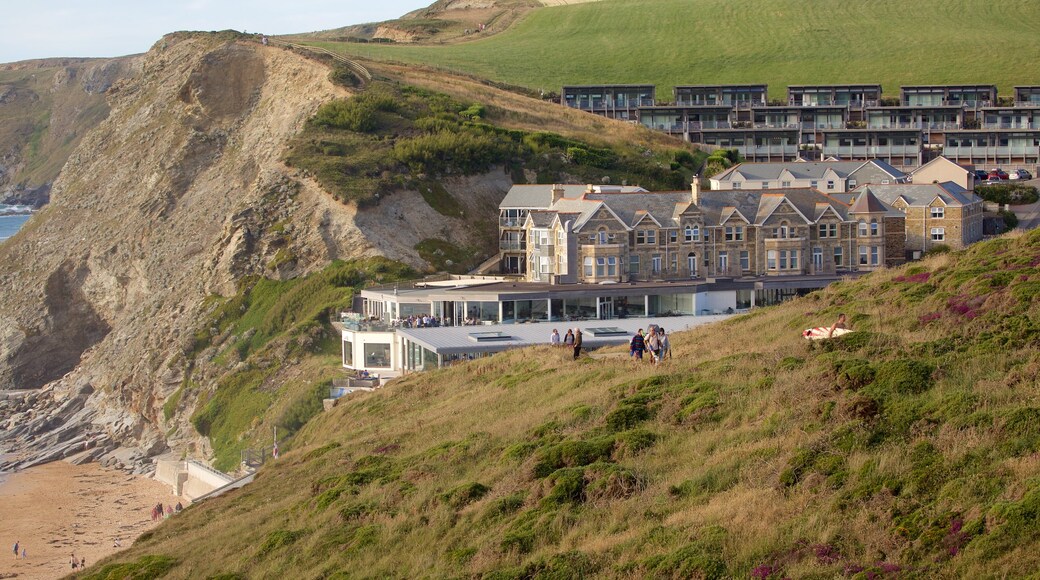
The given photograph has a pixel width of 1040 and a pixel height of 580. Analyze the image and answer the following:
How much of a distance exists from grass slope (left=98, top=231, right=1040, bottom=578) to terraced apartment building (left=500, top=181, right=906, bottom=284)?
28.8 metres

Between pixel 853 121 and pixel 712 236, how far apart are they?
2526 inches

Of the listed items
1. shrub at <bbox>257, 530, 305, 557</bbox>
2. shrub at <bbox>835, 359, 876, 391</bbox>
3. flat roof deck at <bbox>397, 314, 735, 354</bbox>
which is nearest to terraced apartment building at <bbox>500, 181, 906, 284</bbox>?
flat roof deck at <bbox>397, 314, 735, 354</bbox>

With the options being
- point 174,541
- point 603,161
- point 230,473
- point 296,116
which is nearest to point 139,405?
point 230,473

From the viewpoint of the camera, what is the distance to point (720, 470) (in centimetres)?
2633

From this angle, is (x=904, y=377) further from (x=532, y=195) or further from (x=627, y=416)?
(x=532, y=195)

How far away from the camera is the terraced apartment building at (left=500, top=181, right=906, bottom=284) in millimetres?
70562

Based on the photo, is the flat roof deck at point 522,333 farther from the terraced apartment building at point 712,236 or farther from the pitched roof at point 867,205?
the pitched roof at point 867,205

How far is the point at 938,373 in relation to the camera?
28.5 meters

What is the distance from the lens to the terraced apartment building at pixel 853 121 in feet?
391

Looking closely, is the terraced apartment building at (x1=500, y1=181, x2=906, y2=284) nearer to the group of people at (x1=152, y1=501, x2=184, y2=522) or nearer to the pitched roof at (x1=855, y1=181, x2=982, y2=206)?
the pitched roof at (x1=855, y1=181, x2=982, y2=206)

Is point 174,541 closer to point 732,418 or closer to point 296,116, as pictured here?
point 732,418

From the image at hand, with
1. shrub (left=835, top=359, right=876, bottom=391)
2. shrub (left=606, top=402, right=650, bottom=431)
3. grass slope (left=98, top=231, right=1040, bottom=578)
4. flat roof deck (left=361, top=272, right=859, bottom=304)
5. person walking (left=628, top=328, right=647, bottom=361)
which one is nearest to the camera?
grass slope (left=98, top=231, right=1040, bottom=578)

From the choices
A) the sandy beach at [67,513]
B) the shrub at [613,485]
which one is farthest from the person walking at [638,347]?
the sandy beach at [67,513]

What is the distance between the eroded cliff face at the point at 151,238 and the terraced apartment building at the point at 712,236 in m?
16.4
